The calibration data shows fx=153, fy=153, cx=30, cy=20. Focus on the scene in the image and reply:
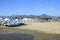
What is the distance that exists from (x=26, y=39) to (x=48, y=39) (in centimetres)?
269

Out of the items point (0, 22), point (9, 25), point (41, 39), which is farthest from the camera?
point (0, 22)

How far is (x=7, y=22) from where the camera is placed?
34031mm

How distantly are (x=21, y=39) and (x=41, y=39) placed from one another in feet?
7.96

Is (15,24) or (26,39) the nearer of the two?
(26,39)

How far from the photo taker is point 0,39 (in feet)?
60.0

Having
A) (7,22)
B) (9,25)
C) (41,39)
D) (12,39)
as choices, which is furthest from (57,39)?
(7,22)

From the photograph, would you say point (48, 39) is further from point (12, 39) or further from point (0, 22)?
point (0, 22)

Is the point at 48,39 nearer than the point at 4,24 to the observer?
Yes

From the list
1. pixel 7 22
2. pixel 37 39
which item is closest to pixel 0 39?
pixel 37 39

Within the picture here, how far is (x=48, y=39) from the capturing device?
18719mm

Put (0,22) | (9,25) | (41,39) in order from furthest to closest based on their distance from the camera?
(0,22) → (9,25) → (41,39)

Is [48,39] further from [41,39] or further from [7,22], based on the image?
[7,22]

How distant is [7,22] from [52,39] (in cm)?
1711

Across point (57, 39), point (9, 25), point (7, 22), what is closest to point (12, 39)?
point (57, 39)
